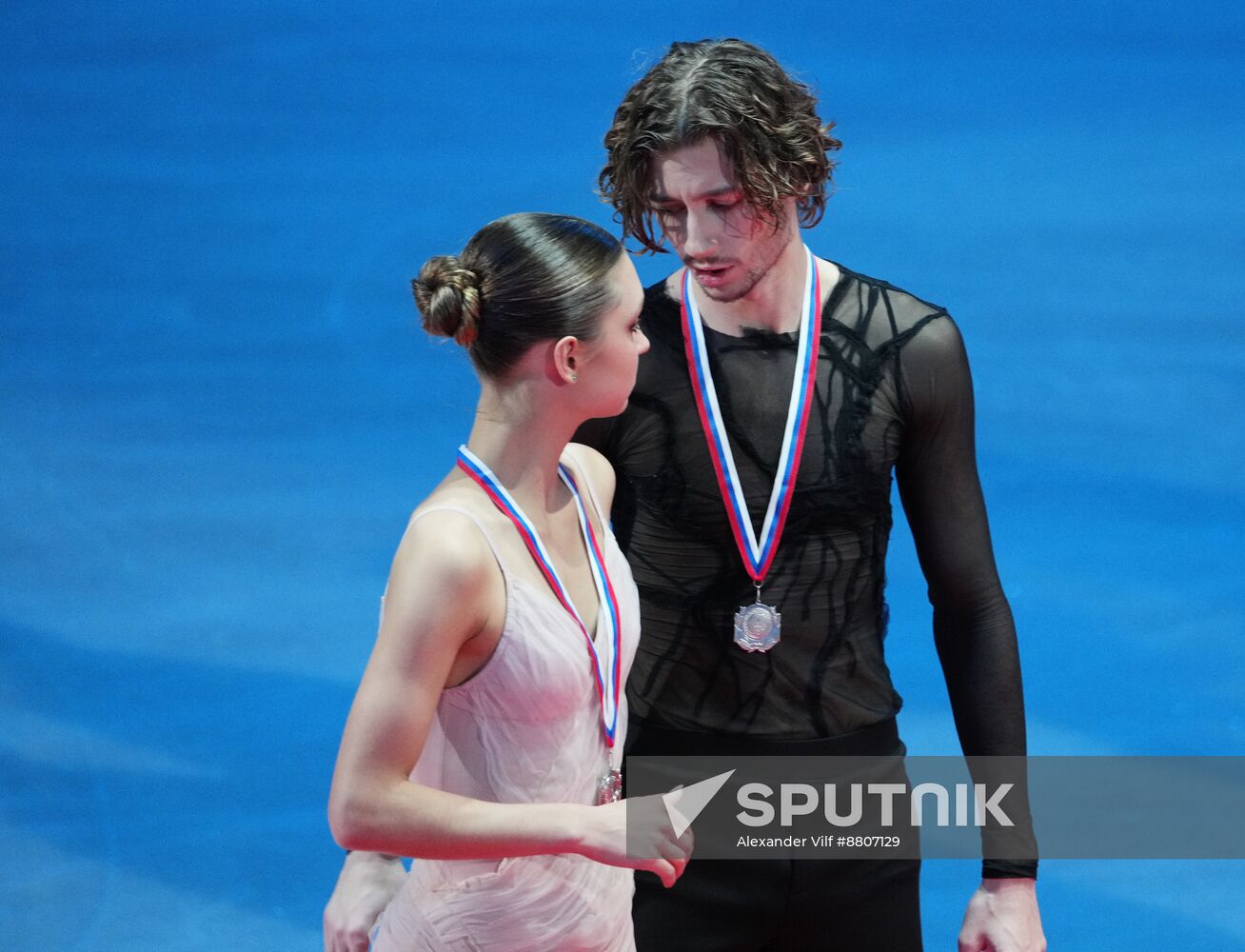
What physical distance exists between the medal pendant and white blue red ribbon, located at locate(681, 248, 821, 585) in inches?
15.5

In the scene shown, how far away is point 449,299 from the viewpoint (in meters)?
1.95

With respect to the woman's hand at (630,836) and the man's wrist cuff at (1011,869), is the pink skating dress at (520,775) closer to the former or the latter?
the woman's hand at (630,836)

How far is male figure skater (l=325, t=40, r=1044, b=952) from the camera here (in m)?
2.35

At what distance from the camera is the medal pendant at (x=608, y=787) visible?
2043 mm

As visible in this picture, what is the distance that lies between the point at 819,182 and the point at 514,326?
68 centimetres

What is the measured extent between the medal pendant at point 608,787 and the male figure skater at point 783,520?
33 centimetres

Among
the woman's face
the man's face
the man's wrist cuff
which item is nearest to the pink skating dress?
the woman's face

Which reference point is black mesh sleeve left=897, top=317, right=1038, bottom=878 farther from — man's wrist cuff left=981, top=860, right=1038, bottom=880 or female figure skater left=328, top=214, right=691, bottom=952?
female figure skater left=328, top=214, right=691, bottom=952

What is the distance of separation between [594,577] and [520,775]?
0.83 ft

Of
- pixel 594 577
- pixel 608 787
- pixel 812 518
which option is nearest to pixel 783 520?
pixel 812 518

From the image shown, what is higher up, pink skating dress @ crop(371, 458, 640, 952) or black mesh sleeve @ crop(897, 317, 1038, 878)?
black mesh sleeve @ crop(897, 317, 1038, 878)

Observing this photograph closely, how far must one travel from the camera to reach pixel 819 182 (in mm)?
2469

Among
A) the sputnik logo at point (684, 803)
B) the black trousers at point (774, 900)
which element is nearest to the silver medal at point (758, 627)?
the black trousers at point (774, 900)

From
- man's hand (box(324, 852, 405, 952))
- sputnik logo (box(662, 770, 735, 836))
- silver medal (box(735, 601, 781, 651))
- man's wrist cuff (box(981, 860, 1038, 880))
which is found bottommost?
man's hand (box(324, 852, 405, 952))
